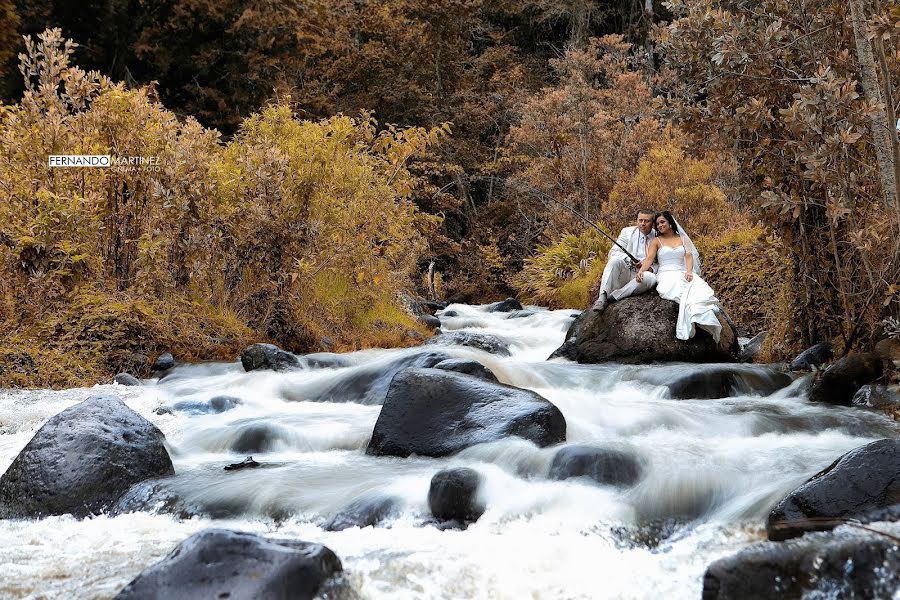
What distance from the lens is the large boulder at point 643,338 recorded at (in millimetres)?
8734

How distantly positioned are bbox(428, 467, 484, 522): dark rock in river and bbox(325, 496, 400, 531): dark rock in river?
8.1 inches

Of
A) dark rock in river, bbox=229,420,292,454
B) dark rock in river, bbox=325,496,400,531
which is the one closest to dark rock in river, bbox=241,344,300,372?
dark rock in river, bbox=229,420,292,454

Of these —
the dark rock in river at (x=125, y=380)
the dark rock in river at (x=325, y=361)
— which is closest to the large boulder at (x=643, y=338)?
the dark rock in river at (x=325, y=361)

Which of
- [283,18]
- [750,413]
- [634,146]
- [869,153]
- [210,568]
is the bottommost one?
[750,413]

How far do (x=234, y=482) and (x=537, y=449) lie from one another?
181cm

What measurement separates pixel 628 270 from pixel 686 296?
1.11 metres

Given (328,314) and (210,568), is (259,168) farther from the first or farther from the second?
(210,568)

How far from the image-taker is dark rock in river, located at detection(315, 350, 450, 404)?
23.5 feet

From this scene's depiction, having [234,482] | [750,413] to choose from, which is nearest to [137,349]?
[234,482]

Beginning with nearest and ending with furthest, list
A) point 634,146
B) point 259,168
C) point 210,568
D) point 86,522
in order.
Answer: point 210,568 → point 86,522 → point 259,168 → point 634,146

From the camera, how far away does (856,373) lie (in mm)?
6426

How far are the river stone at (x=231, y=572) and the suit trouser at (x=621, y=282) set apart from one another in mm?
6972

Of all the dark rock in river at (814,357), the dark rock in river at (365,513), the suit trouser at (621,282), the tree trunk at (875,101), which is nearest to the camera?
the dark rock in river at (365,513)

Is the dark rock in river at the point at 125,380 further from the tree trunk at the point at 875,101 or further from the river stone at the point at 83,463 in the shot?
the tree trunk at the point at 875,101
